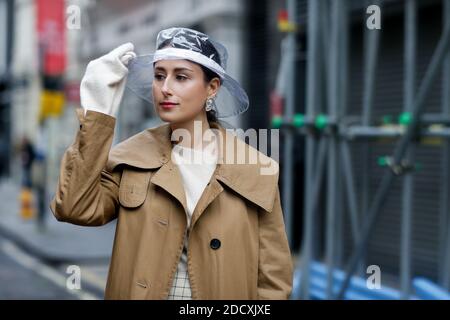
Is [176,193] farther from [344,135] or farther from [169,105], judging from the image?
[344,135]

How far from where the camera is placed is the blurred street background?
475 cm

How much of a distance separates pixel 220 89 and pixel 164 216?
0.56 metres

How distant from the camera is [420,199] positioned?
323 inches

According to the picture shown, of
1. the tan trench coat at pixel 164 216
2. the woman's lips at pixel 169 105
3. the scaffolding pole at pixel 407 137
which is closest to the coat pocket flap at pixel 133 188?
the tan trench coat at pixel 164 216

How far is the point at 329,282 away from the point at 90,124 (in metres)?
3.32

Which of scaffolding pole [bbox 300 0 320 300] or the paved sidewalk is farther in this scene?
the paved sidewalk

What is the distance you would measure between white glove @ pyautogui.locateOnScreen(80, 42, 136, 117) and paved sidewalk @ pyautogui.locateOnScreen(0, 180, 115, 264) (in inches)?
301

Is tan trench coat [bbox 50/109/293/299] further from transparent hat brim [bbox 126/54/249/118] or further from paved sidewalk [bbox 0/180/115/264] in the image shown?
paved sidewalk [bbox 0/180/115/264]

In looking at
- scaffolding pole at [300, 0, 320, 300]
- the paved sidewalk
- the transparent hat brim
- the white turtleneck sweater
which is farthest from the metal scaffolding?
the paved sidewalk

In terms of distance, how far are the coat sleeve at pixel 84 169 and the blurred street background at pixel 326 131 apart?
3.94 ft

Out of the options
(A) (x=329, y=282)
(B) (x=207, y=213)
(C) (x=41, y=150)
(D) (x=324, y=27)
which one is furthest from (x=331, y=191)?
(C) (x=41, y=150)

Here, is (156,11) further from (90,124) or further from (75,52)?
(90,124)
